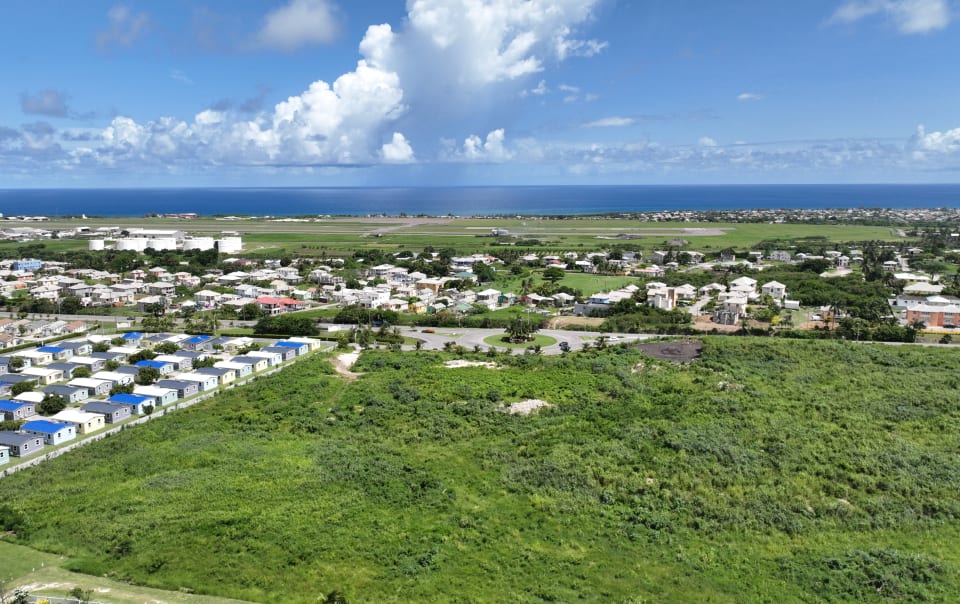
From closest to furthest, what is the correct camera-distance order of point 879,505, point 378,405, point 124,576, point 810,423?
point 124,576
point 879,505
point 810,423
point 378,405

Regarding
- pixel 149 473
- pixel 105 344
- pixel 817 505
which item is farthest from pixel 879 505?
pixel 105 344

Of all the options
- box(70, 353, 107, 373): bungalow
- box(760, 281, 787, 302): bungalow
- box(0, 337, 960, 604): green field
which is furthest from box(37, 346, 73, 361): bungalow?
box(760, 281, 787, 302): bungalow

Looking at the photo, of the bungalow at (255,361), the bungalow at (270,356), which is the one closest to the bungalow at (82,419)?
the bungalow at (255,361)

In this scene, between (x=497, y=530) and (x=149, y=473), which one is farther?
(x=149, y=473)

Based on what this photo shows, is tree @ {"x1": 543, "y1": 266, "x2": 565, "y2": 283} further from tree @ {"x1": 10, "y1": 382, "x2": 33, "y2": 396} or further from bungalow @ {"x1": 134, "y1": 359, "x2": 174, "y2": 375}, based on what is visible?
tree @ {"x1": 10, "y1": 382, "x2": 33, "y2": 396}

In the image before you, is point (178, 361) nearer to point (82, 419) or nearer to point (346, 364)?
point (82, 419)

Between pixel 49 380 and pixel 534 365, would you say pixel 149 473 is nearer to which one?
pixel 49 380
